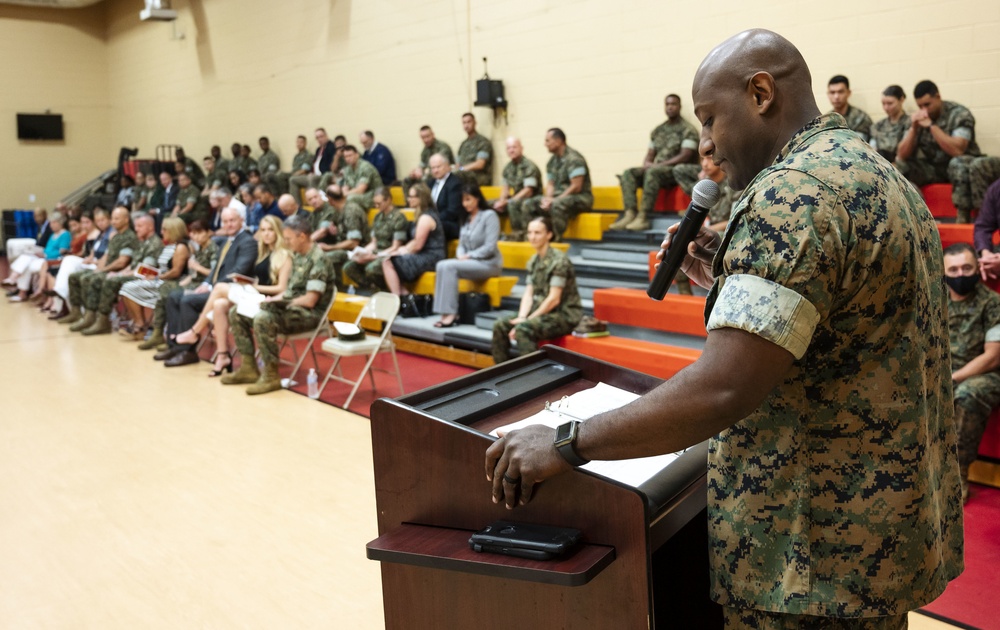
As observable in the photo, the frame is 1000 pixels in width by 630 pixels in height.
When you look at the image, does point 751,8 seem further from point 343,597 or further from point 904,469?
point 904,469

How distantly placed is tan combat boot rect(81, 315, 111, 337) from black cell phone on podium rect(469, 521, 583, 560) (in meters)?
8.25

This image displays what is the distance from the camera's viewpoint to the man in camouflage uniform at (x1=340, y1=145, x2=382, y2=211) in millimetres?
9883

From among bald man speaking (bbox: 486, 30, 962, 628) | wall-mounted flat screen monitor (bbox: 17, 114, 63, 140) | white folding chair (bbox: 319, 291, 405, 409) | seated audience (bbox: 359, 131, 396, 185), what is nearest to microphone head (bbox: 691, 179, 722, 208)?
bald man speaking (bbox: 486, 30, 962, 628)

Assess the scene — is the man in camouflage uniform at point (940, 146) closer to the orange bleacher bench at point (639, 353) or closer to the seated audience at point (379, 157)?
the orange bleacher bench at point (639, 353)

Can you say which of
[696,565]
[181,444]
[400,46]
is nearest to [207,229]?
[181,444]

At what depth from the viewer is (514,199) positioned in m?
8.09

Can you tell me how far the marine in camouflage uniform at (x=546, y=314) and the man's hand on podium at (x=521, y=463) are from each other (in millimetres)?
4213

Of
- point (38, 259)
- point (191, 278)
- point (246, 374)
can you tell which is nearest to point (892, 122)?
point (246, 374)

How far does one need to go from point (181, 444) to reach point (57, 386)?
2122 millimetres

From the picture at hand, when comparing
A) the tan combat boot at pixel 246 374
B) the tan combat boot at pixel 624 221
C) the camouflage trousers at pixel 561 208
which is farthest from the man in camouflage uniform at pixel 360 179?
the tan combat boot at pixel 246 374

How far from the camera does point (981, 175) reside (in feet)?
17.9

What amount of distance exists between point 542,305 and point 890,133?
285 centimetres

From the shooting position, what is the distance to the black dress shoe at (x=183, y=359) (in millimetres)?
6891

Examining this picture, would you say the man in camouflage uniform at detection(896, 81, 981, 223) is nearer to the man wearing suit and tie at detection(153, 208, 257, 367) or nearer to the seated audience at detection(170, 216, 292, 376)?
the seated audience at detection(170, 216, 292, 376)
